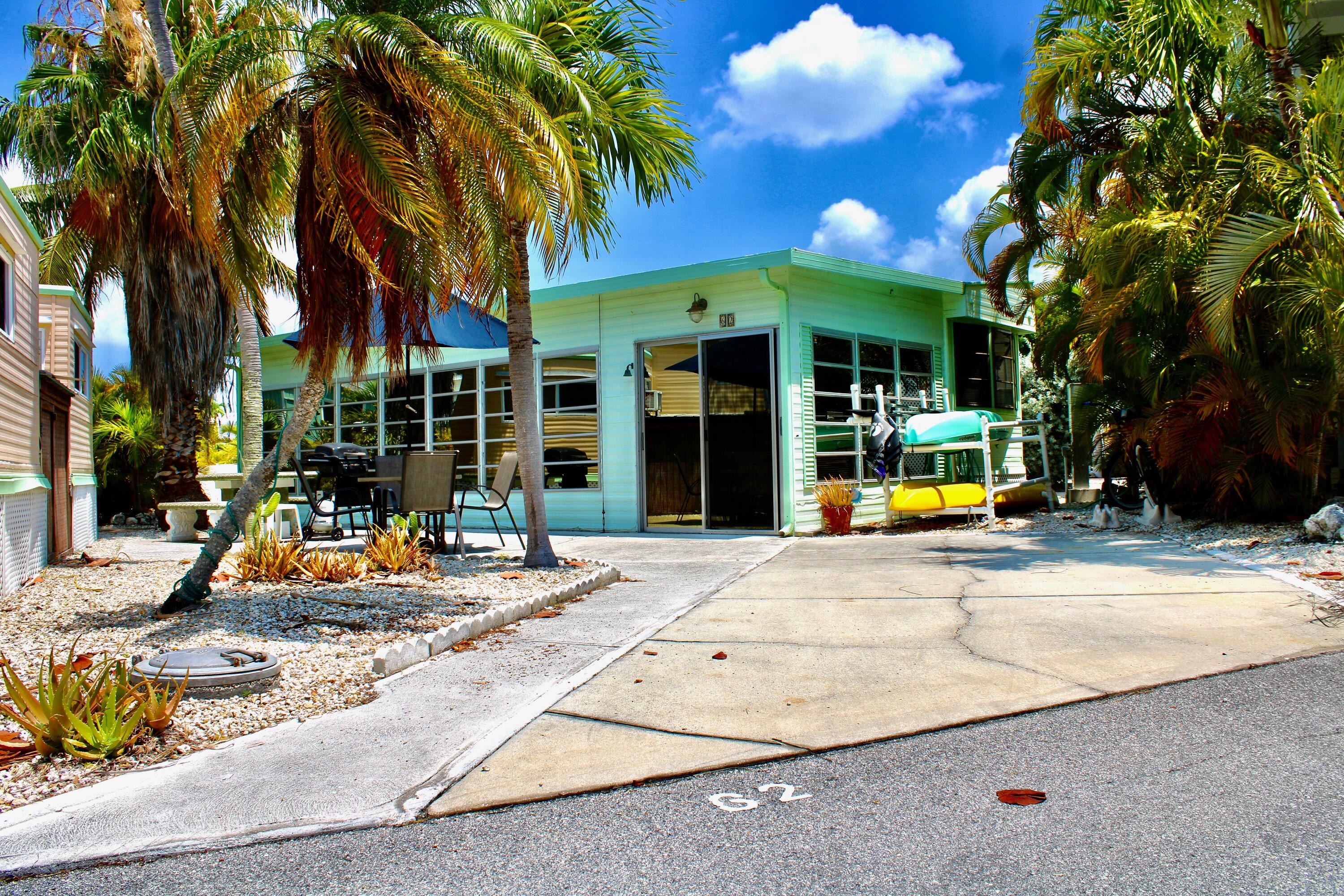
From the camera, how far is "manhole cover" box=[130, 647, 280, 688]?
406cm

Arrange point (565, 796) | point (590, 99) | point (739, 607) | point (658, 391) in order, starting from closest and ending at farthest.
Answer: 1. point (565, 796)
2. point (739, 607)
3. point (590, 99)
4. point (658, 391)

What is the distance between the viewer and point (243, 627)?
5.41 meters

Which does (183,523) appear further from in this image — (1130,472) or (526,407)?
(1130,472)

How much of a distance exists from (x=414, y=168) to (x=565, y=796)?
13.1 ft

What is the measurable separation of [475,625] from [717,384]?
6.94 meters

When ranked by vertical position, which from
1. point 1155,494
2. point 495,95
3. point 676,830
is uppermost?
point 495,95

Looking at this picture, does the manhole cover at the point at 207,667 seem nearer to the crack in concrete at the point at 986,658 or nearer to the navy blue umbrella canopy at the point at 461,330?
the crack in concrete at the point at 986,658

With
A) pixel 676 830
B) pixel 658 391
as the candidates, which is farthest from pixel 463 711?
pixel 658 391

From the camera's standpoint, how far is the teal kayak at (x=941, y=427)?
38.1ft

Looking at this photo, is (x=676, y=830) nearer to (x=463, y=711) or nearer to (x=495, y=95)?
(x=463, y=711)

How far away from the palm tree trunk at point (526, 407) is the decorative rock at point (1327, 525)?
610 cm

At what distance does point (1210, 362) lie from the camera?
8.97 m

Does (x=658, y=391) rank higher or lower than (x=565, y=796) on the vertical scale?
higher

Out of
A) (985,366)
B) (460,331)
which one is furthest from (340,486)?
(985,366)
